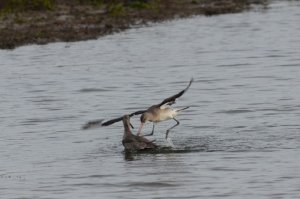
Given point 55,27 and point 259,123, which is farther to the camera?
point 55,27

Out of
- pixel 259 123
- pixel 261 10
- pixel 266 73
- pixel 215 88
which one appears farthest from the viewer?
pixel 261 10

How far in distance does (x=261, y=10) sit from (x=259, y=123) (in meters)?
23.8

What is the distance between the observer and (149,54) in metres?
31.2

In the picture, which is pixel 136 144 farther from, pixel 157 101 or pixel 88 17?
pixel 88 17

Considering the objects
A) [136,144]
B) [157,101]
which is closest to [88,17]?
[157,101]

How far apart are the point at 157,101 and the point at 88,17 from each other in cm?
1478

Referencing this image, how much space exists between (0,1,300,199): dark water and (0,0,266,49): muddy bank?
30.0 inches

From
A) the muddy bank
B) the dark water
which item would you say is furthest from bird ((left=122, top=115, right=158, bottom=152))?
the muddy bank

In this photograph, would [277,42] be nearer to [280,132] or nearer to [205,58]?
[205,58]

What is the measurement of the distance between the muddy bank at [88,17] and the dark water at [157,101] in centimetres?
76

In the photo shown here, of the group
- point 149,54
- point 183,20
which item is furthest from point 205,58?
point 183,20

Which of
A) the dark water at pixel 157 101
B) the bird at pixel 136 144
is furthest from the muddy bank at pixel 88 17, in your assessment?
the bird at pixel 136 144

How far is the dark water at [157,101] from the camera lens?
567 inches

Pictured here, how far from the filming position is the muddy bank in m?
32.9
